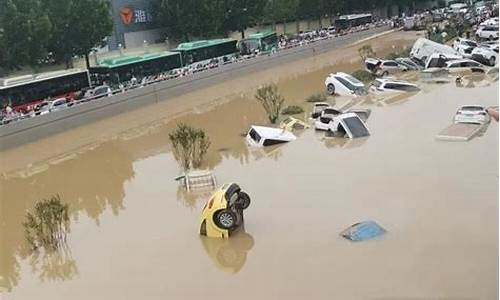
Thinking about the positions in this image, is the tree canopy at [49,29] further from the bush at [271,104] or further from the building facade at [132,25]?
the bush at [271,104]

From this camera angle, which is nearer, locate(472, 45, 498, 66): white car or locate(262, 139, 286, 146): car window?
locate(262, 139, 286, 146): car window

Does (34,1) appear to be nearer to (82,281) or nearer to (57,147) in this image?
(57,147)

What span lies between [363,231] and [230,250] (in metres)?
2.12

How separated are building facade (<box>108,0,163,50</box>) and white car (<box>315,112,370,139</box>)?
2480 centimetres

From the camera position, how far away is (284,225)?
11156 mm

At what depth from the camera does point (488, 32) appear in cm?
3419

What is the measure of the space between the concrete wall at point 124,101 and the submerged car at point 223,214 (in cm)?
1184

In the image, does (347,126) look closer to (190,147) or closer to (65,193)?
(190,147)

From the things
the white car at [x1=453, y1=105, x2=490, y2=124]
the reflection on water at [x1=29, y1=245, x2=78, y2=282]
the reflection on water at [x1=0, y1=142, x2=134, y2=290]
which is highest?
the white car at [x1=453, y1=105, x2=490, y2=124]

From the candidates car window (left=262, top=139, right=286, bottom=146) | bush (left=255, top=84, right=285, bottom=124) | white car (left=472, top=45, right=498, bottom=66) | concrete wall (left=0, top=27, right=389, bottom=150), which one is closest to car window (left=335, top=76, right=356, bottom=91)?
bush (left=255, top=84, right=285, bottom=124)

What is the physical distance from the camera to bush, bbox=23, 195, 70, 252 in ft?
36.9

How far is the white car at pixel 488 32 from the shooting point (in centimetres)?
3359

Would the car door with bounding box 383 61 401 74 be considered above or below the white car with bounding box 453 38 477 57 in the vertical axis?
below

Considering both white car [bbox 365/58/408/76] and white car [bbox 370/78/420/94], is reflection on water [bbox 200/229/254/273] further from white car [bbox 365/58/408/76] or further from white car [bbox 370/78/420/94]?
white car [bbox 365/58/408/76]
